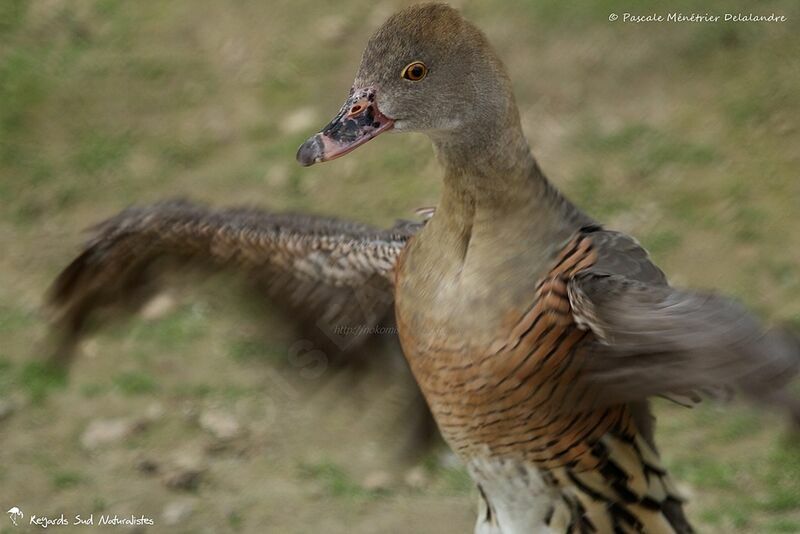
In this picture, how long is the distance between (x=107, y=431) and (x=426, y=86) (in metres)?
3.01

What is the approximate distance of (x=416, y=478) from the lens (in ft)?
18.9

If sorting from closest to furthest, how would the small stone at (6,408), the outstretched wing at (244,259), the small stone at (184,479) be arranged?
the outstretched wing at (244,259) < the small stone at (184,479) < the small stone at (6,408)

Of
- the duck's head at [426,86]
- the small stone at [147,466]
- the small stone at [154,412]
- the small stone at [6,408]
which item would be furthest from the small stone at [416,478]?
the duck's head at [426,86]

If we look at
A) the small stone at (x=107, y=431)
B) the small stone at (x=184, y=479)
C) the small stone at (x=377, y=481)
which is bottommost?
the small stone at (x=377, y=481)

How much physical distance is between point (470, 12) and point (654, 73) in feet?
3.97

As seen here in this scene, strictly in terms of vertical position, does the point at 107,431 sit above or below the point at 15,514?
above

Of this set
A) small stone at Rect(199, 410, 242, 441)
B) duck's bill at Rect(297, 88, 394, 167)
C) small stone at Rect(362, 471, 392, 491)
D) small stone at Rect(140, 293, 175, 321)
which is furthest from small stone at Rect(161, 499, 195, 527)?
duck's bill at Rect(297, 88, 394, 167)

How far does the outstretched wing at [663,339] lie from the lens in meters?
3.07

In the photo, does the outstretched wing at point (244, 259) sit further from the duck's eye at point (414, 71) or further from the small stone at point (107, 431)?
the small stone at point (107, 431)

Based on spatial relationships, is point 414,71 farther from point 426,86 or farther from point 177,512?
point 177,512

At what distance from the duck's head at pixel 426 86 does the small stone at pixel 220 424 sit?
254 cm

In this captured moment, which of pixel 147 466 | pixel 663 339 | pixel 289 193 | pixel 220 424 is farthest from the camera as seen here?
pixel 289 193

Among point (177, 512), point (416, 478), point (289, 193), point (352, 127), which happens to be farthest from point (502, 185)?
point (289, 193)

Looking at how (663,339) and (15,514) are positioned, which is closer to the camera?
(663,339)
